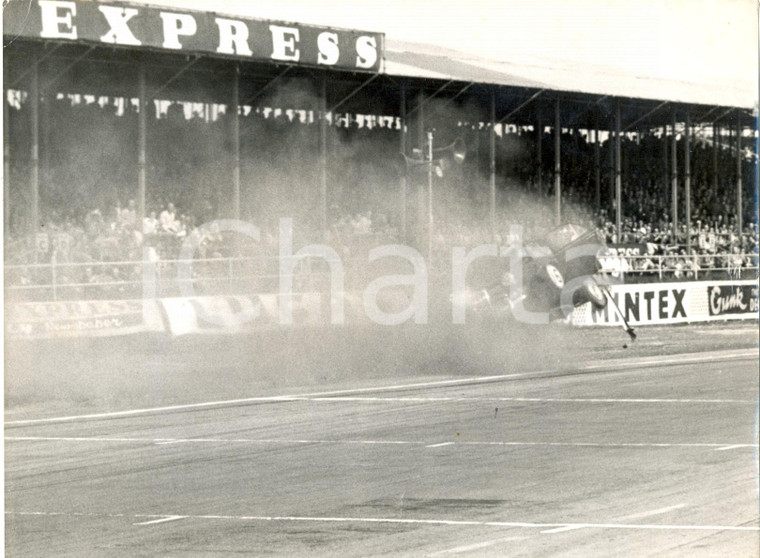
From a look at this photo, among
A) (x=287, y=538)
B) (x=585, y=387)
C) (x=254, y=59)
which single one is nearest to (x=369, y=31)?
(x=254, y=59)

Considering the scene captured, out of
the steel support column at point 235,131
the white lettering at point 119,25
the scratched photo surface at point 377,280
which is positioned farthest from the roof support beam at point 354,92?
the white lettering at point 119,25

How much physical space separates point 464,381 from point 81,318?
6796 millimetres

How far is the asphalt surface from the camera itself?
7.51 meters

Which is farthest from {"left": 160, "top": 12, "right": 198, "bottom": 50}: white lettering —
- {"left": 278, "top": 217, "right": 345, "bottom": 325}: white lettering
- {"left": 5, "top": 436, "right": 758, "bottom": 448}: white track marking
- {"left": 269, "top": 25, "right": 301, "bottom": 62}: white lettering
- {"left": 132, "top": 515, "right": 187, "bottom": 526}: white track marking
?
{"left": 132, "top": 515, "right": 187, "bottom": 526}: white track marking

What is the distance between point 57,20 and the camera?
68.4 feet

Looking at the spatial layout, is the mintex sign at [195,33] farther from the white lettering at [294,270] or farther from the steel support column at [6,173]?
the white lettering at [294,270]

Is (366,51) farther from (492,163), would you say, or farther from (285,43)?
(492,163)

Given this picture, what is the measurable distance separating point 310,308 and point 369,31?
6.58 metres

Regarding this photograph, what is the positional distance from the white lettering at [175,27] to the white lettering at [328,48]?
3.10 metres

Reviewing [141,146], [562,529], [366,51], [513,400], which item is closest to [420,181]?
[366,51]

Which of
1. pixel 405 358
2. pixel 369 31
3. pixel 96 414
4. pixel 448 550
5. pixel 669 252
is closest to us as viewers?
pixel 448 550

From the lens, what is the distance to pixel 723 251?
111ft

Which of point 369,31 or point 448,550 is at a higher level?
point 369,31

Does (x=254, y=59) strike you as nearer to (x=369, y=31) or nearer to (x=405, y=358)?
(x=369, y=31)
